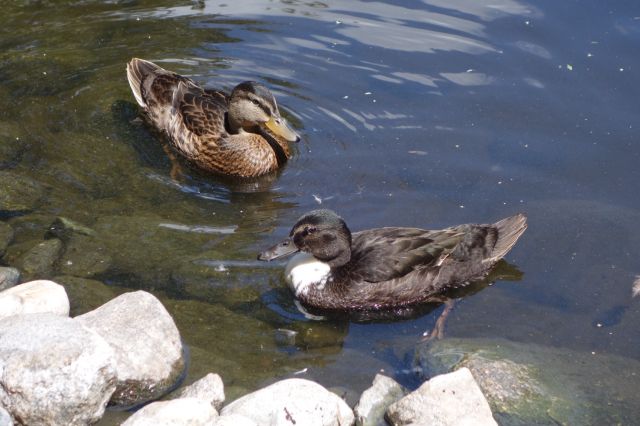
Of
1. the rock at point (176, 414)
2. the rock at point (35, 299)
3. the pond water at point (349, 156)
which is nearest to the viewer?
the rock at point (176, 414)

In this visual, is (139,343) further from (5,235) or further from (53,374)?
(5,235)

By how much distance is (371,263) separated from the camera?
24.2 ft

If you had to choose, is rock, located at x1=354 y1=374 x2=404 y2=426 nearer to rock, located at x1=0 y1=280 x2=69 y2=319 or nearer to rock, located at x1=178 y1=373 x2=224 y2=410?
rock, located at x1=178 y1=373 x2=224 y2=410

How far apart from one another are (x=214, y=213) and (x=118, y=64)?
347 centimetres

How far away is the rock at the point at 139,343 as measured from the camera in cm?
597

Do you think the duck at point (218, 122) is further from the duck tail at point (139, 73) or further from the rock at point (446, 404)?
the rock at point (446, 404)

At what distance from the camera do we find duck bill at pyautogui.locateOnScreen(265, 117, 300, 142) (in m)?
9.55

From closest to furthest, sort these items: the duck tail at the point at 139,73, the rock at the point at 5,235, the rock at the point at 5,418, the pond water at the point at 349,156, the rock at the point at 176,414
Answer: the rock at the point at 5,418 < the rock at the point at 176,414 < the pond water at the point at 349,156 < the rock at the point at 5,235 < the duck tail at the point at 139,73

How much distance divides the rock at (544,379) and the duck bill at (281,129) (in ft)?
11.6

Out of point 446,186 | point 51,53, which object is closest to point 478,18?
point 446,186

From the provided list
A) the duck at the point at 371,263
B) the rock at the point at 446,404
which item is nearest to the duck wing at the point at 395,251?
the duck at the point at 371,263

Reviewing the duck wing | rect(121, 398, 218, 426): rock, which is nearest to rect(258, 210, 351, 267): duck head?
the duck wing

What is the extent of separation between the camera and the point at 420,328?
7098mm

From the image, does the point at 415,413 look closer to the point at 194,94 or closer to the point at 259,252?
the point at 259,252
